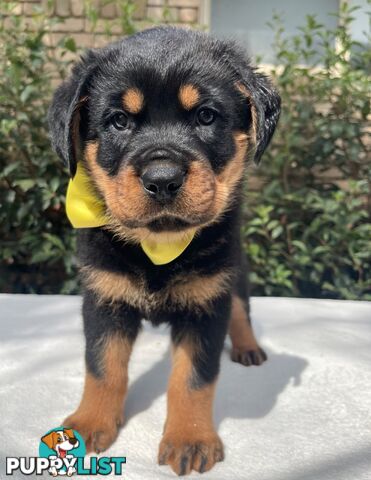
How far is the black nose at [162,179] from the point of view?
54.4 inches

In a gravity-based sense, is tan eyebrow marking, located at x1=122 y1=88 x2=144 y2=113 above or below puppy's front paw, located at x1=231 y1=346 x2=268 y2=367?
above

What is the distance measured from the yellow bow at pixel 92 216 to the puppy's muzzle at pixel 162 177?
21cm

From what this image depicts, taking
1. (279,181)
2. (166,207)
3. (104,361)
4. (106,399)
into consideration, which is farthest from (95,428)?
(279,181)

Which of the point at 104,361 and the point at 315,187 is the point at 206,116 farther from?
the point at 315,187

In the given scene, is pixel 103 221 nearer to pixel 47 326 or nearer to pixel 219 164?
pixel 219 164

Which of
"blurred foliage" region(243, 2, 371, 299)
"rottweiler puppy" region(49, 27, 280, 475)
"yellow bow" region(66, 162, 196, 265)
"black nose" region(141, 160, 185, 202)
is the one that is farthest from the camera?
"blurred foliage" region(243, 2, 371, 299)

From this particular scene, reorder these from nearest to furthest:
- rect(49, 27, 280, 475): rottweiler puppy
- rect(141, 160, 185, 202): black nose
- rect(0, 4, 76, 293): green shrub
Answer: rect(141, 160, 185, 202): black nose → rect(49, 27, 280, 475): rottweiler puppy → rect(0, 4, 76, 293): green shrub

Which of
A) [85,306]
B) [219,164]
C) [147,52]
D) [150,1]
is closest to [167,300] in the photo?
[85,306]

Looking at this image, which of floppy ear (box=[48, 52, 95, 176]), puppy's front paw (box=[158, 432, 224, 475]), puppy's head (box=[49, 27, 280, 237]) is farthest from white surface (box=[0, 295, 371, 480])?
floppy ear (box=[48, 52, 95, 176])

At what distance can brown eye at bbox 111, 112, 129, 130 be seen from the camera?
157 cm

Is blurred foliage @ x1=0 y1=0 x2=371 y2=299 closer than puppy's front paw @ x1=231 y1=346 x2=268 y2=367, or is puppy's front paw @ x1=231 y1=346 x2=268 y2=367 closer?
puppy's front paw @ x1=231 y1=346 x2=268 y2=367

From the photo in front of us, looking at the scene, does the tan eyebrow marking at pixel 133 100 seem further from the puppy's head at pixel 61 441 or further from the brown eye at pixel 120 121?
the puppy's head at pixel 61 441

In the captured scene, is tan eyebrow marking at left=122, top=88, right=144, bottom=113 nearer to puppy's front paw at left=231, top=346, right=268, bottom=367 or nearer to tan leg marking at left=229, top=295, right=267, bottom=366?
tan leg marking at left=229, top=295, right=267, bottom=366

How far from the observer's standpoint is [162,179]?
138 cm
